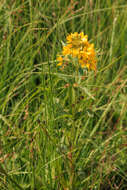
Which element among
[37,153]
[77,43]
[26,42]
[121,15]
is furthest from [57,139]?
[121,15]

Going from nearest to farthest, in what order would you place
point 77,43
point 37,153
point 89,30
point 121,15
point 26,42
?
point 77,43
point 37,153
point 26,42
point 89,30
point 121,15

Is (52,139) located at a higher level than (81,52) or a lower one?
lower

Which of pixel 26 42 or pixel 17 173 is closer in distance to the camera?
pixel 17 173

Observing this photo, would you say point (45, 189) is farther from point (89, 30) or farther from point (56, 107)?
point (89, 30)

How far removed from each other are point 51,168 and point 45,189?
3.8 inches

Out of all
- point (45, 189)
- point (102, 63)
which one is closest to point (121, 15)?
point (102, 63)

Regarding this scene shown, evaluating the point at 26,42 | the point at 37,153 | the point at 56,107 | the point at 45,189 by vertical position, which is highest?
the point at 26,42

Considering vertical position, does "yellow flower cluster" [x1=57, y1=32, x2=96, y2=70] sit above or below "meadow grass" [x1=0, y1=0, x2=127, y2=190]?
above

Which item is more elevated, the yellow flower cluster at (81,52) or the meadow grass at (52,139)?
the yellow flower cluster at (81,52)

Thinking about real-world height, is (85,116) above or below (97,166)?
above

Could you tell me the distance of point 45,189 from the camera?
1300 mm

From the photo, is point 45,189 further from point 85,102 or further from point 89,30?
point 89,30

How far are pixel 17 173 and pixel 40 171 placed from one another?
0.33ft

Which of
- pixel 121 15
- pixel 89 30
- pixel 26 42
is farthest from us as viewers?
pixel 121 15
